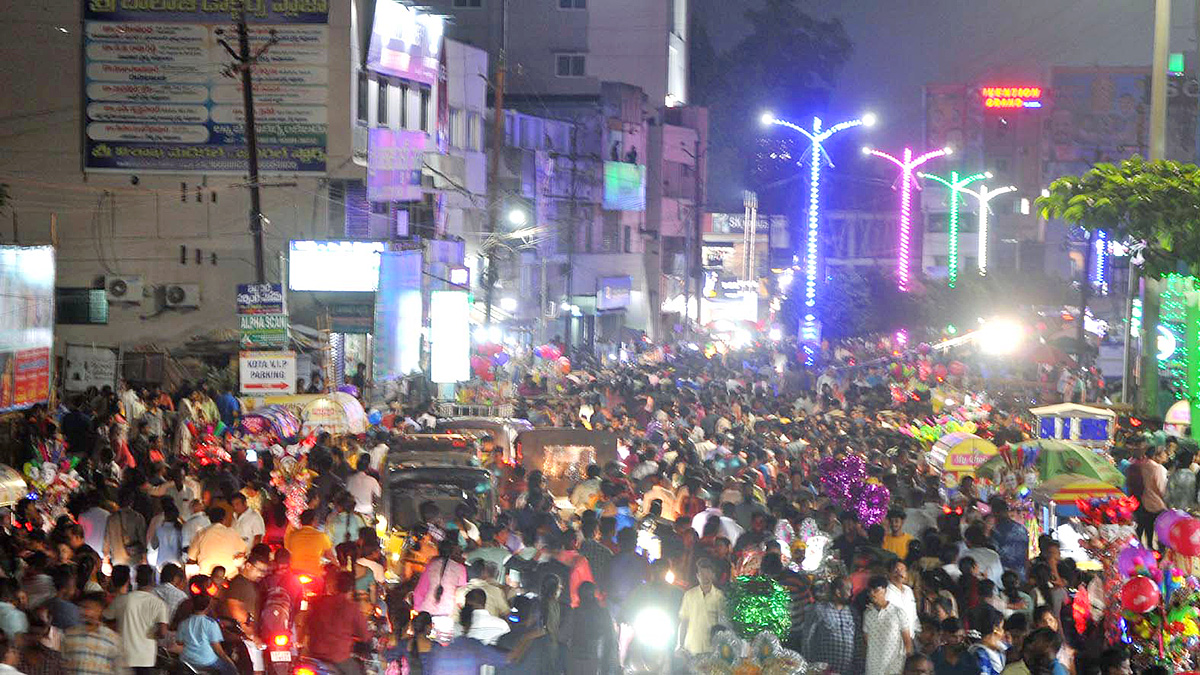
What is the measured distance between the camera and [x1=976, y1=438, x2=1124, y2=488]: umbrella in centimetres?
1740

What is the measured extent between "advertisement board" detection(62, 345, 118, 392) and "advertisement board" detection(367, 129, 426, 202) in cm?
793

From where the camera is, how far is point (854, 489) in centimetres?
1711

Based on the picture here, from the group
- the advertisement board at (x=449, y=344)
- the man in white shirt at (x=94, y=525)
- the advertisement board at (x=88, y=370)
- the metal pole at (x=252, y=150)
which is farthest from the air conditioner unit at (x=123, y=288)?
the man in white shirt at (x=94, y=525)

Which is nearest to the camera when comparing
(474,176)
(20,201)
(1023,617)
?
Answer: (1023,617)

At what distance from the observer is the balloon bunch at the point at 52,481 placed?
53.4 ft

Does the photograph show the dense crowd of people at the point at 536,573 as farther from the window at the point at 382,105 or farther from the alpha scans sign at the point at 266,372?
the window at the point at 382,105

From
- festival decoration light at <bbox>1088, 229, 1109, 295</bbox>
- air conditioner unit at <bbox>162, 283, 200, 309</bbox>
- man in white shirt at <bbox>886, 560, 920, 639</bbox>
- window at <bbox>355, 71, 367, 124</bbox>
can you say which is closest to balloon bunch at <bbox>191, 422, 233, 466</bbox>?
man in white shirt at <bbox>886, 560, 920, 639</bbox>

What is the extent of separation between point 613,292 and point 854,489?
43623mm

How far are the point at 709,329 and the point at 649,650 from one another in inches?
2326

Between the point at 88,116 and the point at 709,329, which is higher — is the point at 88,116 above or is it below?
above

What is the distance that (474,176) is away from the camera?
45.2m

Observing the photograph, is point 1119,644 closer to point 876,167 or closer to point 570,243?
point 570,243

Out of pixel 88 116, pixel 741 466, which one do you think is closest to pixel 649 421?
pixel 741 466

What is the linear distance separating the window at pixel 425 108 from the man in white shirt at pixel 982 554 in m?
27.6
